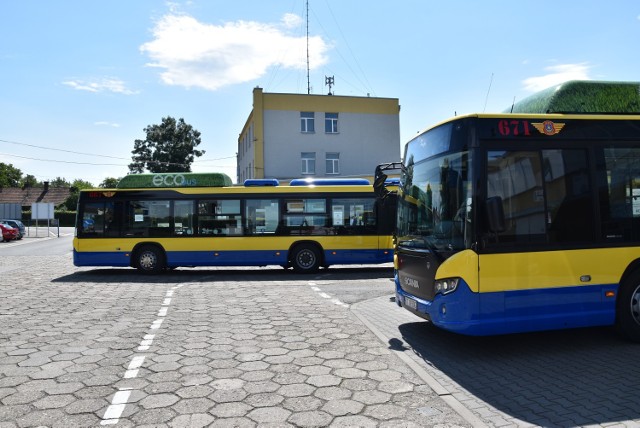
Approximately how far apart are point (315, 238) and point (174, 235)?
4256mm

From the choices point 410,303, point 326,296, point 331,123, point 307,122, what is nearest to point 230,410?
point 410,303

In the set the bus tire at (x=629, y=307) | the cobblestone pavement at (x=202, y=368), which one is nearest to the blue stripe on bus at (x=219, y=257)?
the cobblestone pavement at (x=202, y=368)

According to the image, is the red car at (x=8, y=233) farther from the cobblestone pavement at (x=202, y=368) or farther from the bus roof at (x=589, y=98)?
the bus roof at (x=589, y=98)

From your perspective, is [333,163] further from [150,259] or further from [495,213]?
[495,213]

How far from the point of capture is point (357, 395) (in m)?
4.34

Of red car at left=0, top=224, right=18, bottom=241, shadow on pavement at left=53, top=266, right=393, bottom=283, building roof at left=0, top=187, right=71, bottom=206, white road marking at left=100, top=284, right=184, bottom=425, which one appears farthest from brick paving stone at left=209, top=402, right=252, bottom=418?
building roof at left=0, top=187, right=71, bottom=206

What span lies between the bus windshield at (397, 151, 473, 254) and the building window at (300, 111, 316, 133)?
3005 centimetres

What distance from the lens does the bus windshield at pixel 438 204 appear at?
546 cm

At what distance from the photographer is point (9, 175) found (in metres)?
111

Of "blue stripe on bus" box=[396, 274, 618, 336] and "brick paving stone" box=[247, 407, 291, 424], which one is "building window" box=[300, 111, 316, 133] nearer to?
"blue stripe on bus" box=[396, 274, 618, 336]

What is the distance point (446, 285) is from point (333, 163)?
104 ft

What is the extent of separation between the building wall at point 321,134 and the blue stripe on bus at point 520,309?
30447 mm

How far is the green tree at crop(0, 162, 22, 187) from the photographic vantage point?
10475cm

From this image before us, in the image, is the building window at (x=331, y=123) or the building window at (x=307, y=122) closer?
the building window at (x=307, y=122)
